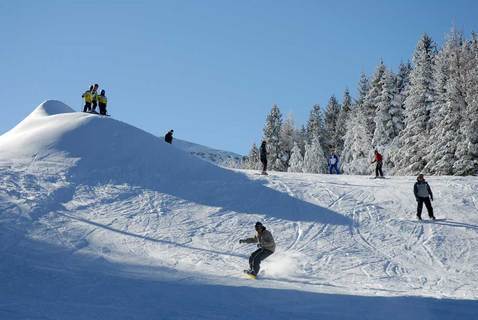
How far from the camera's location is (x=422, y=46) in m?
48.8

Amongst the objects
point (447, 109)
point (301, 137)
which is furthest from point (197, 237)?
point (301, 137)

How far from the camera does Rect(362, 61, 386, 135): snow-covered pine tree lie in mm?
56531

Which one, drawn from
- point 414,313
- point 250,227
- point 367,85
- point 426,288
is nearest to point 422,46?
point 367,85

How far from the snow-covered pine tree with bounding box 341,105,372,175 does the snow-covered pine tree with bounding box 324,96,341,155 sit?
38.0ft

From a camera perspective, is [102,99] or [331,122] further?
[331,122]

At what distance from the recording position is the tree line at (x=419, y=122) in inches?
1496

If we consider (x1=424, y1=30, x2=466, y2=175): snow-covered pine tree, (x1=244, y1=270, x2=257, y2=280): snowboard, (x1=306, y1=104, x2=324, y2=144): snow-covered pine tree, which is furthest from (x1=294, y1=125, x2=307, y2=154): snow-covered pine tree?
(x1=244, y1=270, x2=257, y2=280): snowboard

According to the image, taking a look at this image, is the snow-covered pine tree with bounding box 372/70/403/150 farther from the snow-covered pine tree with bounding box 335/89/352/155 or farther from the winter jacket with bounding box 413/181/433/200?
the winter jacket with bounding box 413/181/433/200

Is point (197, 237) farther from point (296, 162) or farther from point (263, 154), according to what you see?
point (296, 162)

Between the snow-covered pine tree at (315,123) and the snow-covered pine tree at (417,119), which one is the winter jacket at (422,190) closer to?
the snow-covered pine tree at (417,119)

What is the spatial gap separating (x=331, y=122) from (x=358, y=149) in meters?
20.2

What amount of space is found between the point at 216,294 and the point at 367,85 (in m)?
62.5

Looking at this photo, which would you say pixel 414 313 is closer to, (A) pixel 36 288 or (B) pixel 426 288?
(B) pixel 426 288

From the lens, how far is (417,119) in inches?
1747
